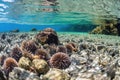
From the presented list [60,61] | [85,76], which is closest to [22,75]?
[85,76]

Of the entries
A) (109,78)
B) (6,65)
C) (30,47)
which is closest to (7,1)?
(30,47)

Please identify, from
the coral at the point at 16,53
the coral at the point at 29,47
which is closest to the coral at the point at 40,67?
the coral at the point at 16,53

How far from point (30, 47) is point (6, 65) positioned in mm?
1666

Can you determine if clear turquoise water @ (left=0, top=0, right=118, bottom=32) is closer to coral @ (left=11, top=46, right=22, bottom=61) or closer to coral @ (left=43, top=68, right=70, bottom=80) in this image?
coral @ (left=11, top=46, right=22, bottom=61)

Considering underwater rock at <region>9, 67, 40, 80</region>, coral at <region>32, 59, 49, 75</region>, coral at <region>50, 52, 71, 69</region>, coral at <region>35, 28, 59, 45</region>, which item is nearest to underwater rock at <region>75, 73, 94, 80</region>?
underwater rock at <region>9, 67, 40, 80</region>

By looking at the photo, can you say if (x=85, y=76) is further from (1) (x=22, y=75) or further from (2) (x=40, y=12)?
(2) (x=40, y=12)

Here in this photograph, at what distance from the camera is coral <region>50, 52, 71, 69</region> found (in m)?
5.39

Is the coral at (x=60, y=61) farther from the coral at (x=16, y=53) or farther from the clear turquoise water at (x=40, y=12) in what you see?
the clear turquoise water at (x=40, y=12)

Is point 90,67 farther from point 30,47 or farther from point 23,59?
point 30,47

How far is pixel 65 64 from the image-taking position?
5414mm

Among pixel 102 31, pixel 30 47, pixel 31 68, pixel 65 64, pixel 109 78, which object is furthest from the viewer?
pixel 102 31

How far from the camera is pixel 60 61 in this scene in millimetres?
5480

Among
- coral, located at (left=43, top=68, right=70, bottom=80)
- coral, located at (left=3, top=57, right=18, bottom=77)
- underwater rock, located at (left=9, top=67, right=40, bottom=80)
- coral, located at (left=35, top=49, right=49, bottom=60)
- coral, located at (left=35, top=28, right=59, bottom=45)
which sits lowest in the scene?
coral, located at (left=35, top=28, right=59, bottom=45)

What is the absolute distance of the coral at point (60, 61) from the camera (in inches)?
212
